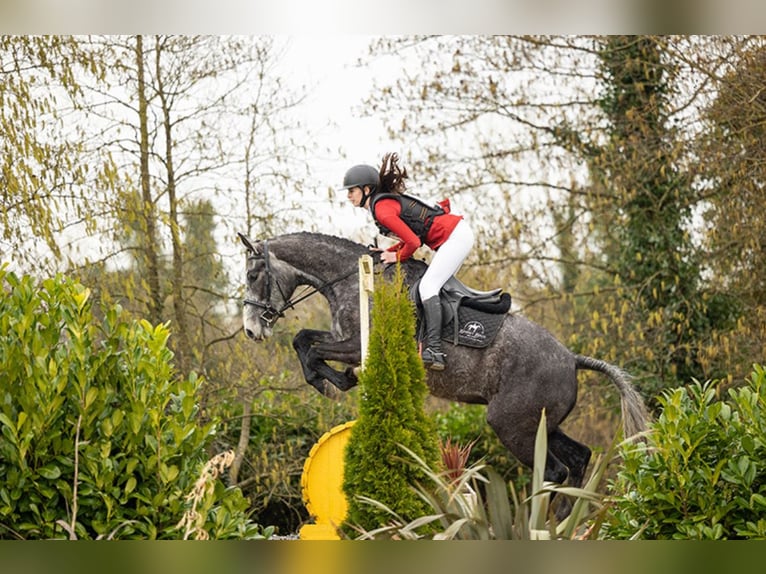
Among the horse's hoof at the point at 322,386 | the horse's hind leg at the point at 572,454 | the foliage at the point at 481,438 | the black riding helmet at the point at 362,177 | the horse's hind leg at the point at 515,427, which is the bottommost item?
the foliage at the point at 481,438

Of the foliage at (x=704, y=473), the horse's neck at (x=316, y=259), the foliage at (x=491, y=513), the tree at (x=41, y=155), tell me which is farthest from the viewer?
the tree at (x=41, y=155)

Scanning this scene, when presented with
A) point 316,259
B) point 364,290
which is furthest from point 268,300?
point 364,290

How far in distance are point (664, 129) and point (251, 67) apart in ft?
14.1

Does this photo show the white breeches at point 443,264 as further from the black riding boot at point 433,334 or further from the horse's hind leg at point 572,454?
the horse's hind leg at point 572,454

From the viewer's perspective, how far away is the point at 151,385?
4.58 meters

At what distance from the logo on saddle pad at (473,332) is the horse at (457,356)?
85mm

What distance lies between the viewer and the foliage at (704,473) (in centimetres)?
474

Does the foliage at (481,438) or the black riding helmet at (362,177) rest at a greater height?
the black riding helmet at (362,177)

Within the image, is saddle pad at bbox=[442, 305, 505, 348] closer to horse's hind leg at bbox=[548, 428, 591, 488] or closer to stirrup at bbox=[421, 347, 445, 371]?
stirrup at bbox=[421, 347, 445, 371]

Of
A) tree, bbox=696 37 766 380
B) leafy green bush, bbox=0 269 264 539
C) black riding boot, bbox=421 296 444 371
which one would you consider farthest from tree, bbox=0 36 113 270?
tree, bbox=696 37 766 380

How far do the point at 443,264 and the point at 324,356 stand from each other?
3.48 ft

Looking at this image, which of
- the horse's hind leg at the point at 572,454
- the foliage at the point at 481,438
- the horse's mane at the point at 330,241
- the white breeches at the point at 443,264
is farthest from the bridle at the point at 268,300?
the foliage at the point at 481,438

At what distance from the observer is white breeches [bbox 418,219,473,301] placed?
692 cm

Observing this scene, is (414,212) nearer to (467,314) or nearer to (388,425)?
(467,314)
